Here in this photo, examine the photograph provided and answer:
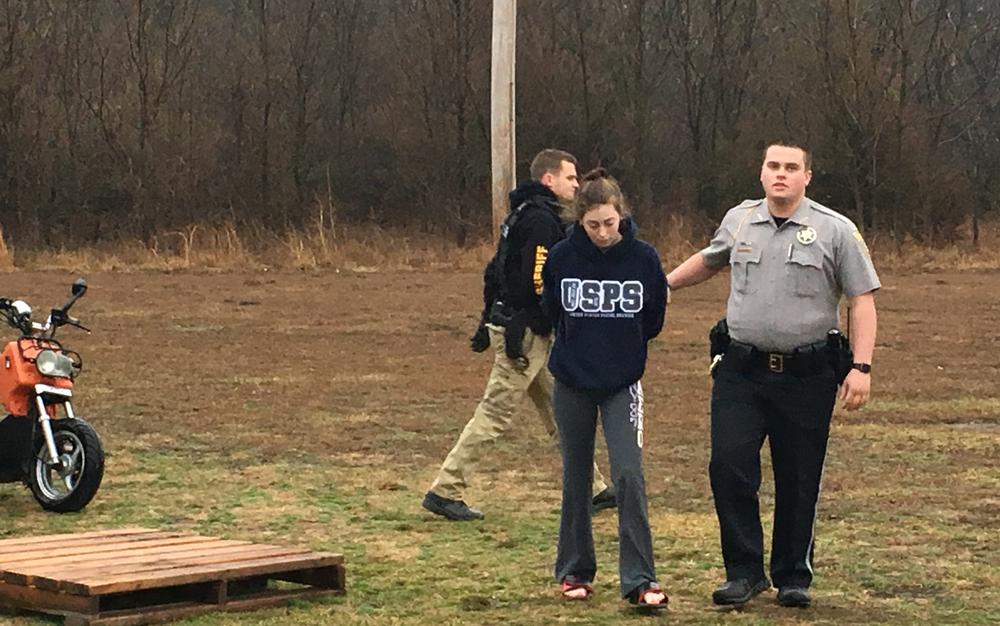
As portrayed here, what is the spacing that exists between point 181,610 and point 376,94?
39260 millimetres

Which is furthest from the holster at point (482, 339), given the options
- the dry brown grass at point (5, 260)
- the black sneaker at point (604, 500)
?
the dry brown grass at point (5, 260)

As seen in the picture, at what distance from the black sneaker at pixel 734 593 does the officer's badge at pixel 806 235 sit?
139cm

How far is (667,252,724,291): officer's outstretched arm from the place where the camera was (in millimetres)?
7543

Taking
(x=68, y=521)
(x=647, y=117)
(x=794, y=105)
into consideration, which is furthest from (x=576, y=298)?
(x=647, y=117)

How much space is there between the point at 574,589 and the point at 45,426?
361 centimetres

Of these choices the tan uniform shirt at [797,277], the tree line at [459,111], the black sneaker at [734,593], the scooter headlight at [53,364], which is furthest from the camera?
the tree line at [459,111]

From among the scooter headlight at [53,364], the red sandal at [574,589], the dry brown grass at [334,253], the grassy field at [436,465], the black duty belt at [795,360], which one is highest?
the black duty belt at [795,360]

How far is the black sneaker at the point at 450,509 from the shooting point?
9.50m

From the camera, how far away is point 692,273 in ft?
24.9

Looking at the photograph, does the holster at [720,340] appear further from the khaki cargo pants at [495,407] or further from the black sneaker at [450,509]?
the black sneaker at [450,509]

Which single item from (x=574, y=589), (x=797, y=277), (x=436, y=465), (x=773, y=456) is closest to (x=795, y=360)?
(x=797, y=277)

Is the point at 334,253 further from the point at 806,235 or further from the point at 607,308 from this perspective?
the point at 806,235

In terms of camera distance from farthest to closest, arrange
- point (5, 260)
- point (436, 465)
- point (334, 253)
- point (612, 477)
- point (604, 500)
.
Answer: point (334, 253)
point (5, 260)
point (436, 465)
point (604, 500)
point (612, 477)

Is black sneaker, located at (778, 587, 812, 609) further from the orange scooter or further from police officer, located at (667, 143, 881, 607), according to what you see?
the orange scooter
